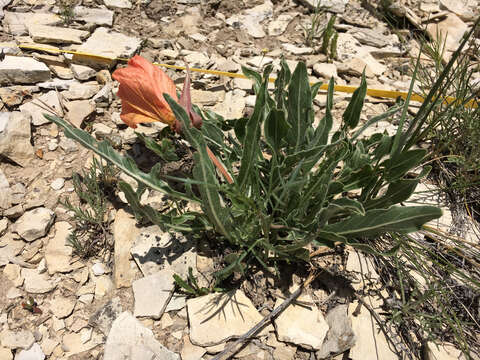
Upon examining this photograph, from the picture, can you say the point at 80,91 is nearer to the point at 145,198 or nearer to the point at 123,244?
the point at 145,198

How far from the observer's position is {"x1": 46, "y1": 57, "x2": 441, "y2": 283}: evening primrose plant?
1.23 m

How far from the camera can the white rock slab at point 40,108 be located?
2.00m

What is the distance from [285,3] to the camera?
300 centimetres

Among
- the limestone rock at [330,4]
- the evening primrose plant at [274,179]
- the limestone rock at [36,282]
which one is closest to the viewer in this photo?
the evening primrose plant at [274,179]

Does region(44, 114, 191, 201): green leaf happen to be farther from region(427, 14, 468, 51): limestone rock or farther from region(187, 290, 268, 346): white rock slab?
region(427, 14, 468, 51): limestone rock

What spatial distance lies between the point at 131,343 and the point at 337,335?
0.75 metres

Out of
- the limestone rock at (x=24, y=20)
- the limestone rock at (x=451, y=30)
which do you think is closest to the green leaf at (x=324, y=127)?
the limestone rock at (x=451, y=30)

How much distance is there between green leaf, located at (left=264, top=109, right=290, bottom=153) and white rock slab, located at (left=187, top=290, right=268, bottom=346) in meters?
0.61

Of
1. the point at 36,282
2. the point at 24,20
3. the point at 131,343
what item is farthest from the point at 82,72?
the point at 131,343

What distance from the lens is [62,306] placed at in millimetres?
1432

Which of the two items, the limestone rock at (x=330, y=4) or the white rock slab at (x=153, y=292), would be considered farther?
the limestone rock at (x=330, y=4)

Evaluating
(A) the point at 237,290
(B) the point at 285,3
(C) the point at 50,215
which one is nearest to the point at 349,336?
(A) the point at 237,290

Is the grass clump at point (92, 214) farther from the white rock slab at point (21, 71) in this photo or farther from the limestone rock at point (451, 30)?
the limestone rock at point (451, 30)

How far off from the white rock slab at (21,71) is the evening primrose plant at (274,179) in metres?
1.08
